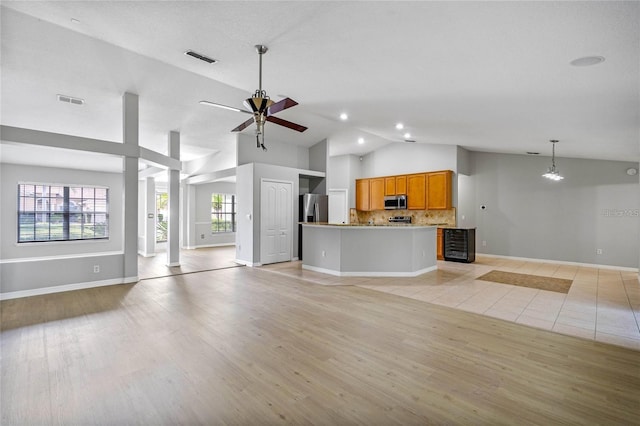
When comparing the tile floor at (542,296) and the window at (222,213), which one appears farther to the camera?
the window at (222,213)

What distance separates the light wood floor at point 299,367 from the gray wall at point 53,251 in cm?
56

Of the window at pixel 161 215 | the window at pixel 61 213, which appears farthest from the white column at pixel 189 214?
the window at pixel 61 213

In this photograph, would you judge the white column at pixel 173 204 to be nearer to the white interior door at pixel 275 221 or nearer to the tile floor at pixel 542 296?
the white interior door at pixel 275 221

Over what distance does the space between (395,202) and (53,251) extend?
9847 millimetres

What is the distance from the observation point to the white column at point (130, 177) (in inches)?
202

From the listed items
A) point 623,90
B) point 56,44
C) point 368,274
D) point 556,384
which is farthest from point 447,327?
point 56,44

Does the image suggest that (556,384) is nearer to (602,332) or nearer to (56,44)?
(602,332)

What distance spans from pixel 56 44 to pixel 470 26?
4.40 meters

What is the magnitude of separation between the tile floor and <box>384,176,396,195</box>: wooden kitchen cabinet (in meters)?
2.99

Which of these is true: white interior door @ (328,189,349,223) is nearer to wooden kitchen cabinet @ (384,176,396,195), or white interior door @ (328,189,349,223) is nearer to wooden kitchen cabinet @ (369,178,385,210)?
wooden kitchen cabinet @ (369,178,385,210)

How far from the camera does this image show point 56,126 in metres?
5.89

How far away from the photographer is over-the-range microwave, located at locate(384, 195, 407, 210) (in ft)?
28.7

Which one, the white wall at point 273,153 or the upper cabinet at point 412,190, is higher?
the white wall at point 273,153

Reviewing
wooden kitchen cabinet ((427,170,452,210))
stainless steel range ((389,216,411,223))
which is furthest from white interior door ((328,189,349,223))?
wooden kitchen cabinet ((427,170,452,210))
